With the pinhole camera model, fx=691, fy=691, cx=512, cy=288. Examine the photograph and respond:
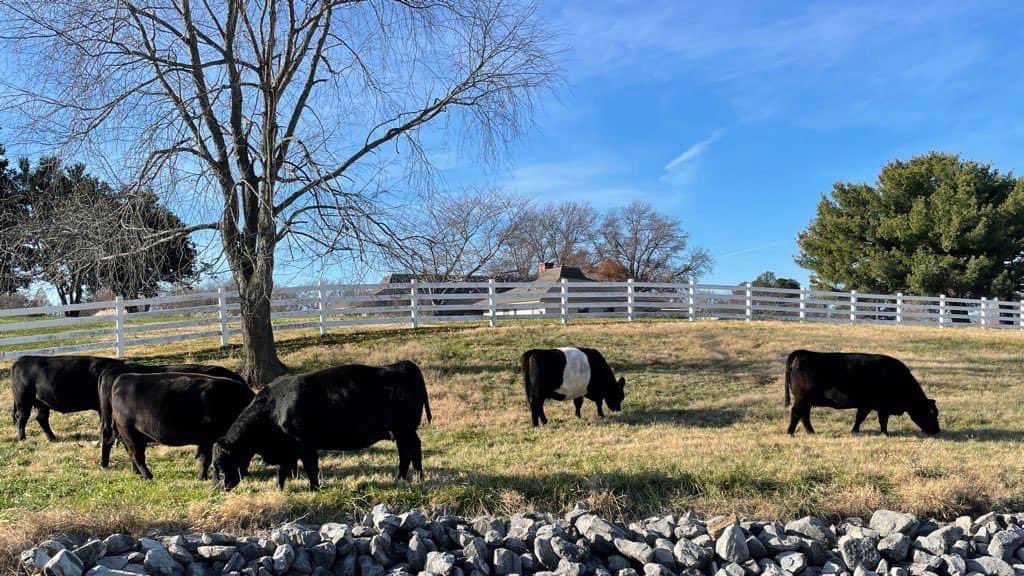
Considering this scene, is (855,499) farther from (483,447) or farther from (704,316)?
(704,316)

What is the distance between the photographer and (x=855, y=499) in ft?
18.2

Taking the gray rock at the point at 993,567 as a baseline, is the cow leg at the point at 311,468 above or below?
above

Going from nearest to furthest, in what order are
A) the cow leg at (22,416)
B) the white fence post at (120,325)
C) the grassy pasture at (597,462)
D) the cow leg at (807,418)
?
the grassy pasture at (597,462)
the cow leg at (22,416)
the cow leg at (807,418)
the white fence post at (120,325)

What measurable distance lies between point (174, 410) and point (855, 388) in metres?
7.57

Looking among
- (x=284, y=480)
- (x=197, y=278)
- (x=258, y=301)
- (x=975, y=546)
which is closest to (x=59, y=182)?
(x=197, y=278)

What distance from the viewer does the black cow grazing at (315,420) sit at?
5.70 m

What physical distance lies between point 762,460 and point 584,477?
1.98 m

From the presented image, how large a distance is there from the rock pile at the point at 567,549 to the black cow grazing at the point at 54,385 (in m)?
4.23

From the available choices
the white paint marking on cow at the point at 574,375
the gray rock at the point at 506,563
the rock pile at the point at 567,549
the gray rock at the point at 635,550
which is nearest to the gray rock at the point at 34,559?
the rock pile at the point at 567,549

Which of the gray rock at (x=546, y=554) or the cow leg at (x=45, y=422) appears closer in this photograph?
the gray rock at (x=546, y=554)

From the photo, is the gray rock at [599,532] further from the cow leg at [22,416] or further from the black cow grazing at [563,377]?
the cow leg at [22,416]

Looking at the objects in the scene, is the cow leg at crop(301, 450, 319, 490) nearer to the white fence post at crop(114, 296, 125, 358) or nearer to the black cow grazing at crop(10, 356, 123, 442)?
the black cow grazing at crop(10, 356, 123, 442)

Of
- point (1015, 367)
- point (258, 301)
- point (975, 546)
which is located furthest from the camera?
point (1015, 367)

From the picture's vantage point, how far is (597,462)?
6.68 m
